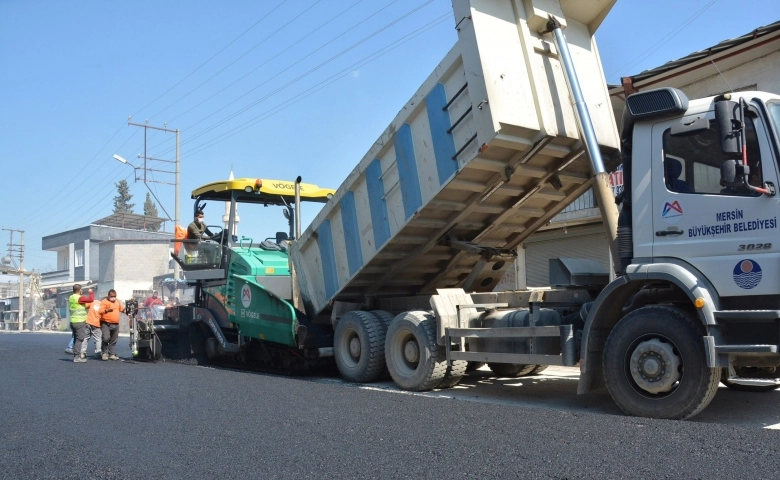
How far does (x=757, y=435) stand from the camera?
14.9 feet

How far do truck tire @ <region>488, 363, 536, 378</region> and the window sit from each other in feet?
11.8

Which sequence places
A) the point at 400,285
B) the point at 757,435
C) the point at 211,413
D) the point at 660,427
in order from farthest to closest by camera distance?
1. the point at 400,285
2. the point at 211,413
3. the point at 660,427
4. the point at 757,435

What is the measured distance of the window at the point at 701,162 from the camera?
5051mm

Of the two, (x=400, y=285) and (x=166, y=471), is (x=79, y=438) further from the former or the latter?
(x=400, y=285)

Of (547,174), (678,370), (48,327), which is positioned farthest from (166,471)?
(48,327)

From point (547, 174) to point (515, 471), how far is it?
385 centimetres

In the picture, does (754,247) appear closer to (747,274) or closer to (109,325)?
(747,274)

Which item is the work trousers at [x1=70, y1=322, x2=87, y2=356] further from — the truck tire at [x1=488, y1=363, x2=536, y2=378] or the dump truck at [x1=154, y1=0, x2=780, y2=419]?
the truck tire at [x1=488, y1=363, x2=536, y2=378]

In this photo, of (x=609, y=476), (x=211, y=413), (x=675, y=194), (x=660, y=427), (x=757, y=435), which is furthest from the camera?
(x=211, y=413)

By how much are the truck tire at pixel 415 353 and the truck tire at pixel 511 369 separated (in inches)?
50.1

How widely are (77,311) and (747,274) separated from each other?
1135 cm

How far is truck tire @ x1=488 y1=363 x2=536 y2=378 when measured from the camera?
27.7ft

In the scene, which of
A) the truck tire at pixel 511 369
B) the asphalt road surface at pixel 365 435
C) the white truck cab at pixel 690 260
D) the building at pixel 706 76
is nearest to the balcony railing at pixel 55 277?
the building at pixel 706 76

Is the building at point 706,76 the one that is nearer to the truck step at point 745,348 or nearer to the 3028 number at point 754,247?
the 3028 number at point 754,247
